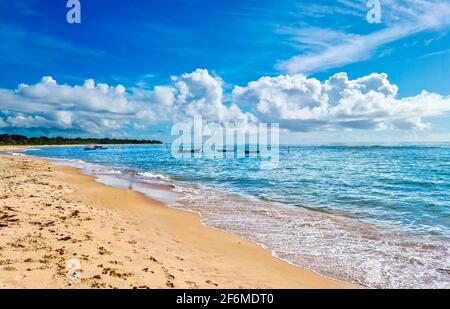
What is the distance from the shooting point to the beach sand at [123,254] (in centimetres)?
645

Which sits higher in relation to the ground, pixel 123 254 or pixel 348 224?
pixel 123 254

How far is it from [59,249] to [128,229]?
350cm

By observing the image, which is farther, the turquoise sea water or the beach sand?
the turquoise sea water

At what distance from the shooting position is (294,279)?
755 centimetres

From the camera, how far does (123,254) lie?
8.09 metres

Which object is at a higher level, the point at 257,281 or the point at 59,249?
the point at 59,249

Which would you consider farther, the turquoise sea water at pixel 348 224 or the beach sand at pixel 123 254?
the turquoise sea water at pixel 348 224

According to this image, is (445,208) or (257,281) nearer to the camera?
(257,281)

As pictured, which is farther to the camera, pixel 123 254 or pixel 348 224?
pixel 348 224

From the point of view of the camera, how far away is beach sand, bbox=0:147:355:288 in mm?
6449
